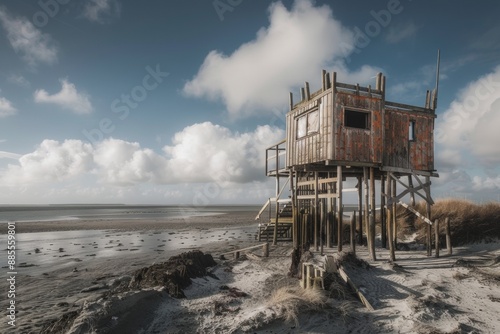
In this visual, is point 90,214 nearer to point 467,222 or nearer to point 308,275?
point 308,275

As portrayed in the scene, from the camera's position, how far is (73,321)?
664cm

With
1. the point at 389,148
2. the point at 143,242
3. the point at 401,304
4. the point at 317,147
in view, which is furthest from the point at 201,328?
the point at 143,242

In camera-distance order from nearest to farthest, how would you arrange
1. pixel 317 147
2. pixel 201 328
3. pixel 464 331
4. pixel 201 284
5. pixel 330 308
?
pixel 464 331, pixel 201 328, pixel 330 308, pixel 201 284, pixel 317 147

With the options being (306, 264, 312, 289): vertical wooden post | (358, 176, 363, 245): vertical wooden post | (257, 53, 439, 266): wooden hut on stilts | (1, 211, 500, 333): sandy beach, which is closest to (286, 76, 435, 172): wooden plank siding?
(257, 53, 439, 266): wooden hut on stilts

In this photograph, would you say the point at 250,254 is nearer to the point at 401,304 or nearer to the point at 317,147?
the point at 317,147

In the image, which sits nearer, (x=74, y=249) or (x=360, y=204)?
(x=360, y=204)

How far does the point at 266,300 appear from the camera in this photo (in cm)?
871

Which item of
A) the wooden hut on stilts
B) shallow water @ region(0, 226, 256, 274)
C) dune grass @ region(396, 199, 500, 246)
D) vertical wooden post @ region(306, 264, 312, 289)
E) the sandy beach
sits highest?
the wooden hut on stilts

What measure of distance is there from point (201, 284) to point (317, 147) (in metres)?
7.81

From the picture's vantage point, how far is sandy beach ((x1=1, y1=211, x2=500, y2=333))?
689 cm

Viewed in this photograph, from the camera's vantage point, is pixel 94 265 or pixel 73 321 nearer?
pixel 73 321

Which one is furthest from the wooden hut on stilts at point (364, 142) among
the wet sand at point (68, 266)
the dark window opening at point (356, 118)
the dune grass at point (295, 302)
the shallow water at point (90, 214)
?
the shallow water at point (90, 214)

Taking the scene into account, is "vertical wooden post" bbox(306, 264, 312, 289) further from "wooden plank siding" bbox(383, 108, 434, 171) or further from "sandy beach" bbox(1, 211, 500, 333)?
"wooden plank siding" bbox(383, 108, 434, 171)

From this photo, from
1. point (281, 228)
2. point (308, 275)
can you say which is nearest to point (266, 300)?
point (308, 275)
